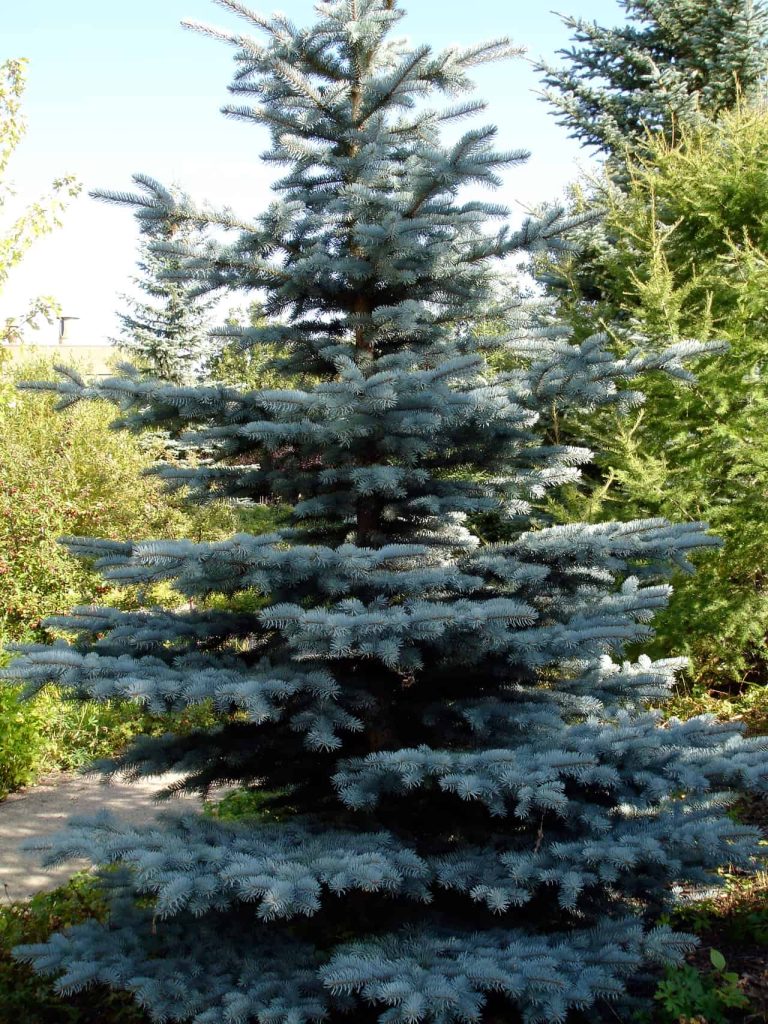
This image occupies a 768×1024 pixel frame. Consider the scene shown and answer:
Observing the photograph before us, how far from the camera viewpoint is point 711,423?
6770 mm

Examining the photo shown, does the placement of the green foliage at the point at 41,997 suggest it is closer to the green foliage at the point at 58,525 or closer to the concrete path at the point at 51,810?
the concrete path at the point at 51,810

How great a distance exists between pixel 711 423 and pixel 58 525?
6.35m

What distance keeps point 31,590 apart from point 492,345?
6212mm

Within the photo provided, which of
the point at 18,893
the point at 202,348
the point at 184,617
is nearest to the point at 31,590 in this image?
the point at 18,893

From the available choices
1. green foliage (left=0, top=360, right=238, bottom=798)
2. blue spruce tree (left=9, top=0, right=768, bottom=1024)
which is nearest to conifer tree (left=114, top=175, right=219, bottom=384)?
green foliage (left=0, top=360, right=238, bottom=798)

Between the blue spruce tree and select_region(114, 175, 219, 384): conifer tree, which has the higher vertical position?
select_region(114, 175, 219, 384): conifer tree

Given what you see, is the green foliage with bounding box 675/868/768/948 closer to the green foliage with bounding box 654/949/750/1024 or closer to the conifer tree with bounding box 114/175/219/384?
the green foliage with bounding box 654/949/750/1024

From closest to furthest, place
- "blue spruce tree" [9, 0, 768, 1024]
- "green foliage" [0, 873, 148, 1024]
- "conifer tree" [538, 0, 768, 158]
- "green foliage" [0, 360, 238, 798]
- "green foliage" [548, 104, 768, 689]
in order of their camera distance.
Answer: "blue spruce tree" [9, 0, 768, 1024] < "green foliage" [0, 873, 148, 1024] < "green foliage" [548, 104, 768, 689] < "green foliage" [0, 360, 238, 798] < "conifer tree" [538, 0, 768, 158]

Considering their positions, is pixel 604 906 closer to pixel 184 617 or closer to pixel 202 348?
pixel 184 617

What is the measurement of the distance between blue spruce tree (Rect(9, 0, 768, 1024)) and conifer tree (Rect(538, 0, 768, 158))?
7692mm

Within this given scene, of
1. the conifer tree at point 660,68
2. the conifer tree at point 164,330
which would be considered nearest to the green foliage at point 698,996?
the conifer tree at point 660,68

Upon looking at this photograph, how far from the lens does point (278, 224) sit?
149 inches

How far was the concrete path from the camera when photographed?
16.4 feet

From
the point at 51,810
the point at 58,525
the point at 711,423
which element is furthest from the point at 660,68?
the point at 51,810
